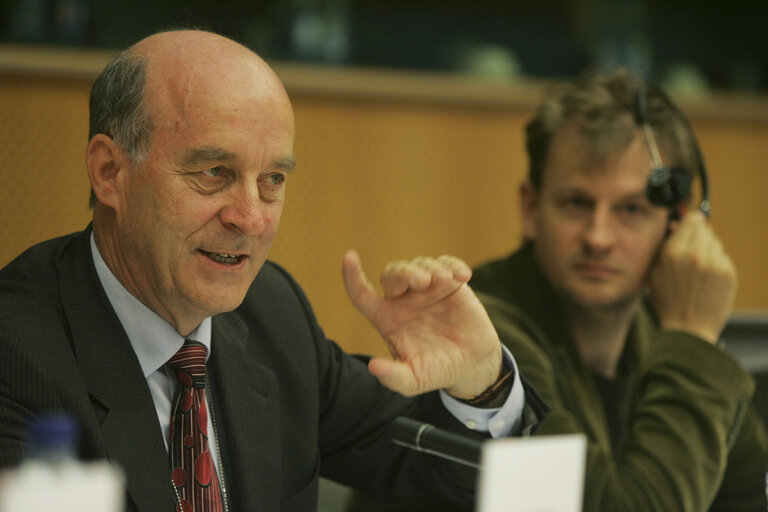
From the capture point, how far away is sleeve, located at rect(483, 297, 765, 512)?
4.46 feet

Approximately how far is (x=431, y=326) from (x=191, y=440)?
0.35 metres

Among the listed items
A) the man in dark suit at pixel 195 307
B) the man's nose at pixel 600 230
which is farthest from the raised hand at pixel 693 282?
the man in dark suit at pixel 195 307

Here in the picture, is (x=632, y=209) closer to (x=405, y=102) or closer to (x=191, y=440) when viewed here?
(x=191, y=440)

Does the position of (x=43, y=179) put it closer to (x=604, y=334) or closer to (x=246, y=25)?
(x=246, y=25)

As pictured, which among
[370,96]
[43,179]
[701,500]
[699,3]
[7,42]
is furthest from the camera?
[699,3]

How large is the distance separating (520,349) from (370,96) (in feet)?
5.09

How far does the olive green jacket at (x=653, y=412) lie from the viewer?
4.49 feet

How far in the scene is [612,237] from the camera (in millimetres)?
1675

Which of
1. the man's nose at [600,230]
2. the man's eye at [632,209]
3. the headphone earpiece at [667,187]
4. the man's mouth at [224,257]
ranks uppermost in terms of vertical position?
the headphone earpiece at [667,187]

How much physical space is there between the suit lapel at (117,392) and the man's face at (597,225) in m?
0.86

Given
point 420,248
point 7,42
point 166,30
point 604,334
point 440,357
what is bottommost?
point 420,248

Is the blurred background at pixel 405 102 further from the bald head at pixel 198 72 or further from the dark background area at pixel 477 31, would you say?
the bald head at pixel 198 72

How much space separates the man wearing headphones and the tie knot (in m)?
0.48

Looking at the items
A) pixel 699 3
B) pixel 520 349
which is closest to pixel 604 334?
pixel 520 349
